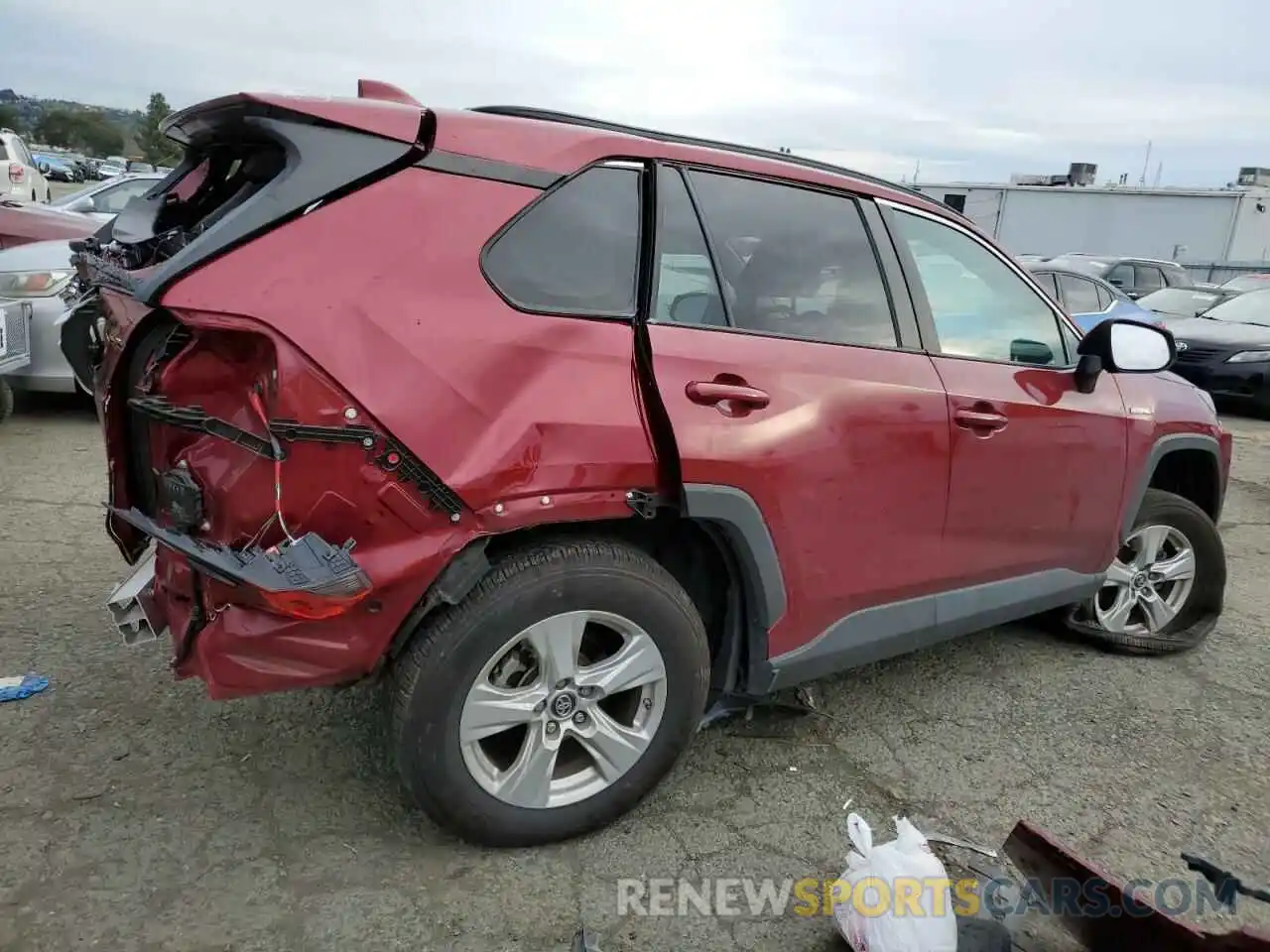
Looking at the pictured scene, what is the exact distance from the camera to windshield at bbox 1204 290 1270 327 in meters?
11.2

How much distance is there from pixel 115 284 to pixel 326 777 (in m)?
1.50

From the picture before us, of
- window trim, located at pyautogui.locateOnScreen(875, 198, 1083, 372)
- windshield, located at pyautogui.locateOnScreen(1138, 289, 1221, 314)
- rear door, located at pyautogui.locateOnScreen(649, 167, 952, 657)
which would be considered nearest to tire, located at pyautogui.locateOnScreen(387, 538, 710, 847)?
rear door, located at pyautogui.locateOnScreen(649, 167, 952, 657)

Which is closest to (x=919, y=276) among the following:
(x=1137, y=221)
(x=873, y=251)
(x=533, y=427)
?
(x=873, y=251)

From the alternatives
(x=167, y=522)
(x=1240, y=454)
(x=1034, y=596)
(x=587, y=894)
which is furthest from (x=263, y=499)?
(x=1240, y=454)

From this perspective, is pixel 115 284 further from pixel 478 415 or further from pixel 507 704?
pixel 507 704

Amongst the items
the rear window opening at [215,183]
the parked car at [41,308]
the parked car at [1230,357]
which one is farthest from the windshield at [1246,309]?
the parked car at [41,308]

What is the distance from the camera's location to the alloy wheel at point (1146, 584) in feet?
12.8

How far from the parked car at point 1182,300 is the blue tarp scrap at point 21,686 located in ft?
42.1

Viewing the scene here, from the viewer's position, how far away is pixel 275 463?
2.03 metres

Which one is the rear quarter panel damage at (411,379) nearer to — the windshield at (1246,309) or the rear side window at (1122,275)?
the windshield at (1246,309)

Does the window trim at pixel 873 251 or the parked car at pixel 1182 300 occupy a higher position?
the window trim at pixel 873 251

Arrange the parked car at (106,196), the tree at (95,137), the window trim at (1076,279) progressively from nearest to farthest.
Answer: the parked car at (106,196) < the window trim at (1076,279) < the tree at (95,137)

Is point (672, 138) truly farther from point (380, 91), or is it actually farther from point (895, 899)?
point (895, 899)

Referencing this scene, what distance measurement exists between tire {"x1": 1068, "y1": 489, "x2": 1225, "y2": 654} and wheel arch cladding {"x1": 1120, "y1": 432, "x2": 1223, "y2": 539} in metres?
0.10
